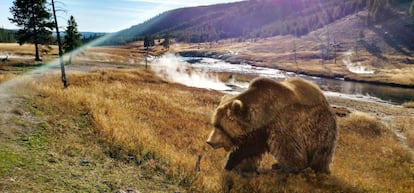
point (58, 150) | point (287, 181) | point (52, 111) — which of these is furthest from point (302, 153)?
point (52, 111)

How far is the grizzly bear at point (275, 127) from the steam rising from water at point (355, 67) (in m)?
103

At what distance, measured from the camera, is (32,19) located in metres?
51.1

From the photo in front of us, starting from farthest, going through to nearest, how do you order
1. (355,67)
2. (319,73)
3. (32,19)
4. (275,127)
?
1. (355,67)
2. (319,73)
3. (32,19)
4. (275,127)

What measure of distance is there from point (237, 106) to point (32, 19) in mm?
52214

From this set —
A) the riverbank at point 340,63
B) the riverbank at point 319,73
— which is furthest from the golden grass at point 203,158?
the riverbank at point 340,63

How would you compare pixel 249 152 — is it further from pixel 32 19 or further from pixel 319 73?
pixel 319 73

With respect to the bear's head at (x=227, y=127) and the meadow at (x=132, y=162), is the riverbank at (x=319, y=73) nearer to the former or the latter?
the meadow at (x=132, y=162)

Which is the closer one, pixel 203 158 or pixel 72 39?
pixel 203 158

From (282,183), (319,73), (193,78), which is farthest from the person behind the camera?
(319,73)

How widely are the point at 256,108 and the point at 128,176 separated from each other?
3.42 meters

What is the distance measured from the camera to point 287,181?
8609 millimetres

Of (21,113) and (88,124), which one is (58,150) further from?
(21,113)

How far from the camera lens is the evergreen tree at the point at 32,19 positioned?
50.8 metres

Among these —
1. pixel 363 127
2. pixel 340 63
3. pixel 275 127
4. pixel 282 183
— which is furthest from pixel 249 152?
pixel 340 63
